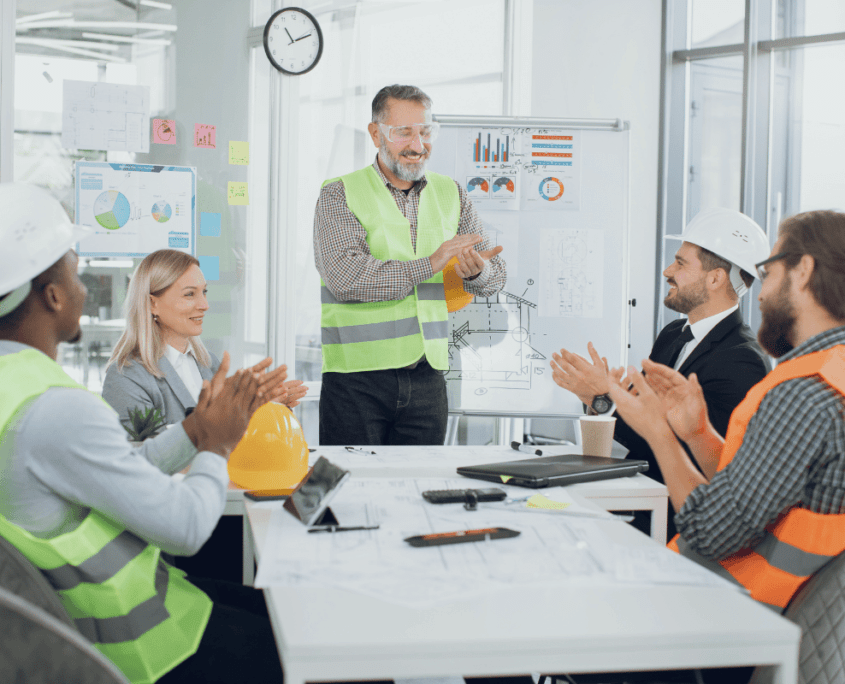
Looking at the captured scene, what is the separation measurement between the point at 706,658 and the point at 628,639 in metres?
0.10

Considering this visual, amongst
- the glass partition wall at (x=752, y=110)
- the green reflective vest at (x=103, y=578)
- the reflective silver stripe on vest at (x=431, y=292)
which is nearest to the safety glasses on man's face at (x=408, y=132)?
the reflective silver stripe on vest at (x=431, y=292)

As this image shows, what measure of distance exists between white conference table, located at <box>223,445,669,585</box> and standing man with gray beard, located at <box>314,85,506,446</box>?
0.52 m

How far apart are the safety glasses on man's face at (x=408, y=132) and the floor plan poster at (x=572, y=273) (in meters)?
0.98

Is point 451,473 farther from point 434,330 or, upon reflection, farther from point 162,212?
point 162,212

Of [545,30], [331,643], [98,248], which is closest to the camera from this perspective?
[331,643]

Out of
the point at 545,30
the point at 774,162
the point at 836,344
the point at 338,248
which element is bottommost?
the point at 836,344

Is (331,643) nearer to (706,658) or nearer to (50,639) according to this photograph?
(50,639)

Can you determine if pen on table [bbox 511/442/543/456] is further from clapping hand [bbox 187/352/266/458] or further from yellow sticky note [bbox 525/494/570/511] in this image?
clapping hand [bbox 187/352/266/458]

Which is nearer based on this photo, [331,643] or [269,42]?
[331,643]

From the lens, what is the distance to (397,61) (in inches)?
173

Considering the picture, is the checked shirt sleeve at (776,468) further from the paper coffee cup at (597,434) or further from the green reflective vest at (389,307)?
the green reflective vest at (389,307)

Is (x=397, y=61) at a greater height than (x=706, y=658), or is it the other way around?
(x=397, y=61)

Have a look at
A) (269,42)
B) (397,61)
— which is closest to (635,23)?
(397,61)

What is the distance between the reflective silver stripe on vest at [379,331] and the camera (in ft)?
9.07
